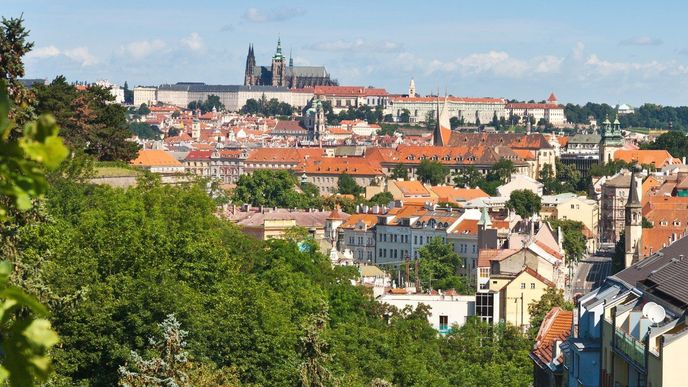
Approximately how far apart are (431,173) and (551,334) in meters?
138

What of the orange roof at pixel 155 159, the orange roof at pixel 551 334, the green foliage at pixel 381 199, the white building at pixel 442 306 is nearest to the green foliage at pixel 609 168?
the green foliage at pixel 381 199

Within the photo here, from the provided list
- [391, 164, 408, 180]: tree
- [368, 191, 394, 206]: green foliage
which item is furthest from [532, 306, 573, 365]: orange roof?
[391, 164, 408, 180]: tree

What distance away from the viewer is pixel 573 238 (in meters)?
102

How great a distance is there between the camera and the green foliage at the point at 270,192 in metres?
132

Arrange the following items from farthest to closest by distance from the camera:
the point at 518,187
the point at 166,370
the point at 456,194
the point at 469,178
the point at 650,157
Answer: the point at 469,178 → the point at 650,157 → the point at 518,187 → the point at 456,194 → the point at 166,370

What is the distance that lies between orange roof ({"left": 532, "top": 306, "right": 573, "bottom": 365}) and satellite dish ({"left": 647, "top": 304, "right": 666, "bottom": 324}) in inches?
431

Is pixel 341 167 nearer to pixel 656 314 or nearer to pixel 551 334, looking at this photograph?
pixel 551 334

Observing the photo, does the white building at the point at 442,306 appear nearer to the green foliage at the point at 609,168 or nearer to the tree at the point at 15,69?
the tree at the point at 15,69

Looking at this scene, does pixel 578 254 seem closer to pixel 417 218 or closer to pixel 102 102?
pixel 417 218

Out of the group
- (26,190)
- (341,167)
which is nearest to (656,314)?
(26,190)

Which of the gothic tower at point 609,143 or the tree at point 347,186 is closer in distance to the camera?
the tree at point 347,186

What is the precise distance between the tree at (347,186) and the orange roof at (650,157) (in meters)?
28.2

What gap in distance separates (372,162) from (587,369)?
150 meters

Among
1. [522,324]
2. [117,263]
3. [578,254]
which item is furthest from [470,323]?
[578,254]
